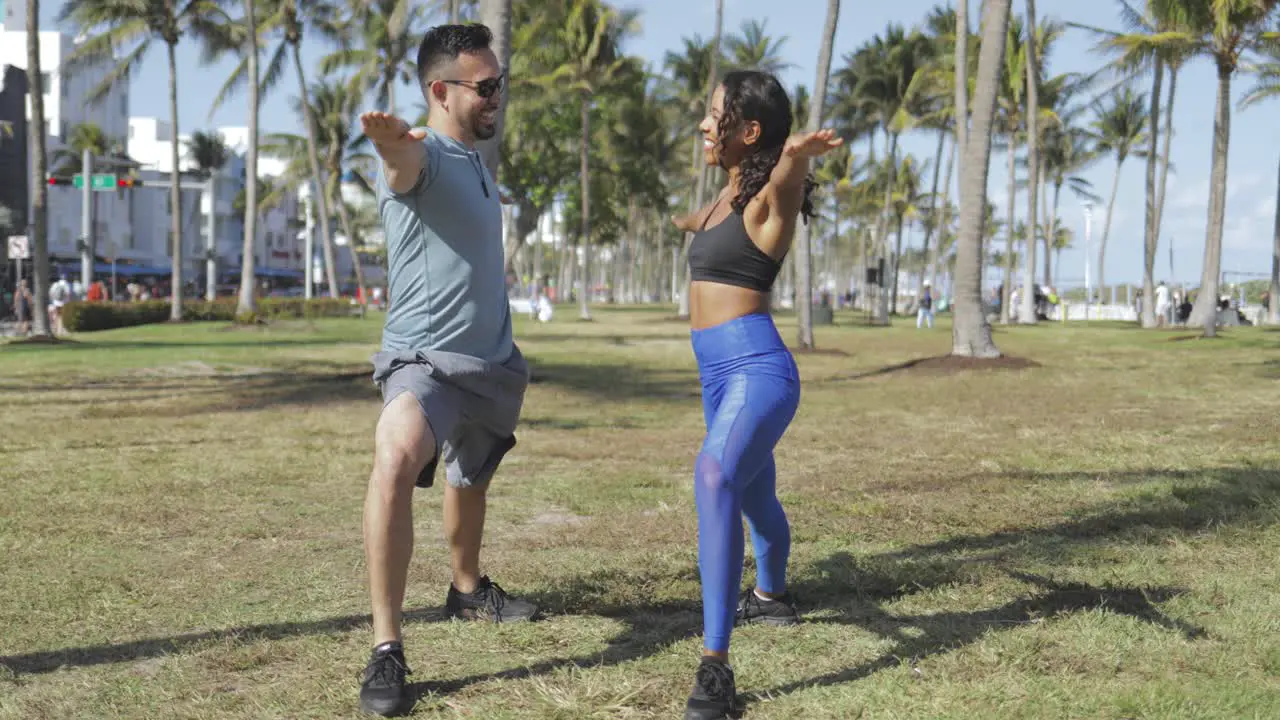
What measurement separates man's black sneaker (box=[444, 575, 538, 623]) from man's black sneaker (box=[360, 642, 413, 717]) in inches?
31.9

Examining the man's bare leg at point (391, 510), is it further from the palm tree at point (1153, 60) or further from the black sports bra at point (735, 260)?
the palm tree at point (1153, 60)

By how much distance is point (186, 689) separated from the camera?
11.2 ft

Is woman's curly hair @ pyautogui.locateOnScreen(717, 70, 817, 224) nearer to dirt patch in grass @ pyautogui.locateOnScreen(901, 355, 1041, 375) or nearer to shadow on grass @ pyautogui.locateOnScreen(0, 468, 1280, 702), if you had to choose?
shadow on grass @ pyautogui.locateOnScreen(0, 468, 1280, 702)

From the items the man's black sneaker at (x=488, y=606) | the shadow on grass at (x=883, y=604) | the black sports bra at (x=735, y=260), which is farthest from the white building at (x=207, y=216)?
the black sports bra at (x=735, y=260)

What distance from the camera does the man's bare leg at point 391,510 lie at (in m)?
3.36

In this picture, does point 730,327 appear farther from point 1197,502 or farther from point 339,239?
point 339,239

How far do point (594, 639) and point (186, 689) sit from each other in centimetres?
126

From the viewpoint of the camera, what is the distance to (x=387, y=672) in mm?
3250

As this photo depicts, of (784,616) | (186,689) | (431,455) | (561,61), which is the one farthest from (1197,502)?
(561,61)

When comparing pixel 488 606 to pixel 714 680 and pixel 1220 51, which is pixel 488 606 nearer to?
pixel 714 680

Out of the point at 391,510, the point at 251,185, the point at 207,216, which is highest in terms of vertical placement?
the point at 207,216

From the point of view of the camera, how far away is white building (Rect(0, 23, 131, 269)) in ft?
203

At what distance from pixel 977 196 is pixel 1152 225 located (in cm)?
2225

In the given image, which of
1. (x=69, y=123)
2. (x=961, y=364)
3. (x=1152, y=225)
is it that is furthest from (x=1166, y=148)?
(x=69, y=123)
